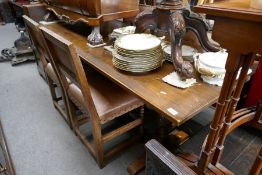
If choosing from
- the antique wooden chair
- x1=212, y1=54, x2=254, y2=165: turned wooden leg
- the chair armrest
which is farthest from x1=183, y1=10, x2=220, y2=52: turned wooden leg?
the chair armrest

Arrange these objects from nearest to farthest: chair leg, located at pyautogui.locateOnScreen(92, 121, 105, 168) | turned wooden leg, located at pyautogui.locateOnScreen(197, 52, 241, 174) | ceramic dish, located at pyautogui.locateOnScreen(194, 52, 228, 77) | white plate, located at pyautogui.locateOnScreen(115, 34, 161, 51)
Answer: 1. turned wooden leg, located at pyautogui.locateOnScreen(197, 52, 241, 174)
2. ceramic dish, located at pyautogui.locateOnScreen(194, 52, 228, 77)
3. white plate, located at pyautogui.locateOnScreen(115, 34, 161, 51)
4. chair leg, located at pyautogui.locateOnScreen(92, 121, 105, 168)

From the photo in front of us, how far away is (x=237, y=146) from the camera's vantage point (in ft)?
4.84

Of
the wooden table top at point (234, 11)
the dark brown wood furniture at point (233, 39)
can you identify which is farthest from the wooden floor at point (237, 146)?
the wooden table top at point (234, 11)

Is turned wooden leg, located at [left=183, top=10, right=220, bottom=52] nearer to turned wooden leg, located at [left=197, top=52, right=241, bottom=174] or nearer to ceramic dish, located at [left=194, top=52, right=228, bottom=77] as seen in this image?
ceramic dish, located at [left=194, top=52, right=228, bottom=77]

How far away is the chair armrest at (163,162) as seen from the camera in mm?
482

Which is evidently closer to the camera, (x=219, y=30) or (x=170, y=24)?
(x=219, y=30)

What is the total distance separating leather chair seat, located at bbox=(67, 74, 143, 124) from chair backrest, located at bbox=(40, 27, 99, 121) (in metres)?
0.06

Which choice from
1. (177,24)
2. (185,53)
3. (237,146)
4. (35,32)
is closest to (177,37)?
(177,24)

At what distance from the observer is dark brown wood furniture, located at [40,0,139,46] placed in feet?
4.12

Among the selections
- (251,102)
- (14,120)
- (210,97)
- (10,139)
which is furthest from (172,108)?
(14,120)

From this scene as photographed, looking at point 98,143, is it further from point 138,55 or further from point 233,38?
point 233,38

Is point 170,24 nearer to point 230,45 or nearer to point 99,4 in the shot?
point 230,45

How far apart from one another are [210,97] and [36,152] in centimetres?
131

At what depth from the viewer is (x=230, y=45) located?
52 centimetres
